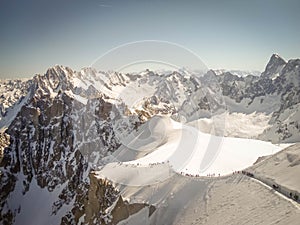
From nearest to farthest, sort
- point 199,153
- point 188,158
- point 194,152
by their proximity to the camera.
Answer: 1. point 188,158
2. point 199,153
3. point 194,152

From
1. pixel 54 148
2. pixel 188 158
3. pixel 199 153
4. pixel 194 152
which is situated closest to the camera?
pixel 188 158

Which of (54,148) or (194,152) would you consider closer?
(194,152)

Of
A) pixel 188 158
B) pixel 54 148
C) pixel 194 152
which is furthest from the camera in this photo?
pixel 54 148

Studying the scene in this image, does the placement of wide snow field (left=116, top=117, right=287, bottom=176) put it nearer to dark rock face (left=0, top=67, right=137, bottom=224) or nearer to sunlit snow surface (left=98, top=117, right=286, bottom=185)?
sunlit snow surface (left=98, top=117, right=286, bottom=185)

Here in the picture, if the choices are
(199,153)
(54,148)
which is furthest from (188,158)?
(54,148)

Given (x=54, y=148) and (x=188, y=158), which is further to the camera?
(x=54, y=148)

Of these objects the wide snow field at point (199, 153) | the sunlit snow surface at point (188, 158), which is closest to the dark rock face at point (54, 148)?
the wide snow field at point (199, 153)

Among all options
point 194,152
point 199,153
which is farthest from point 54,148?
point 199,153

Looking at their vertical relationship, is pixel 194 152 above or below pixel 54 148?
below

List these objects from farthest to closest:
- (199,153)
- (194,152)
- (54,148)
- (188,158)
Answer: (54,148) → (194,152) → (199,153) → (188,158)

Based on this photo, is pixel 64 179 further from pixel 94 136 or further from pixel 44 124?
pixel 44 124

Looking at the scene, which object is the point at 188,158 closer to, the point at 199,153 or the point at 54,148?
the point at 199,153

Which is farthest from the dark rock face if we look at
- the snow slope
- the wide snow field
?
the wide snow field

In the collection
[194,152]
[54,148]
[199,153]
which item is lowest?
[199,153]
